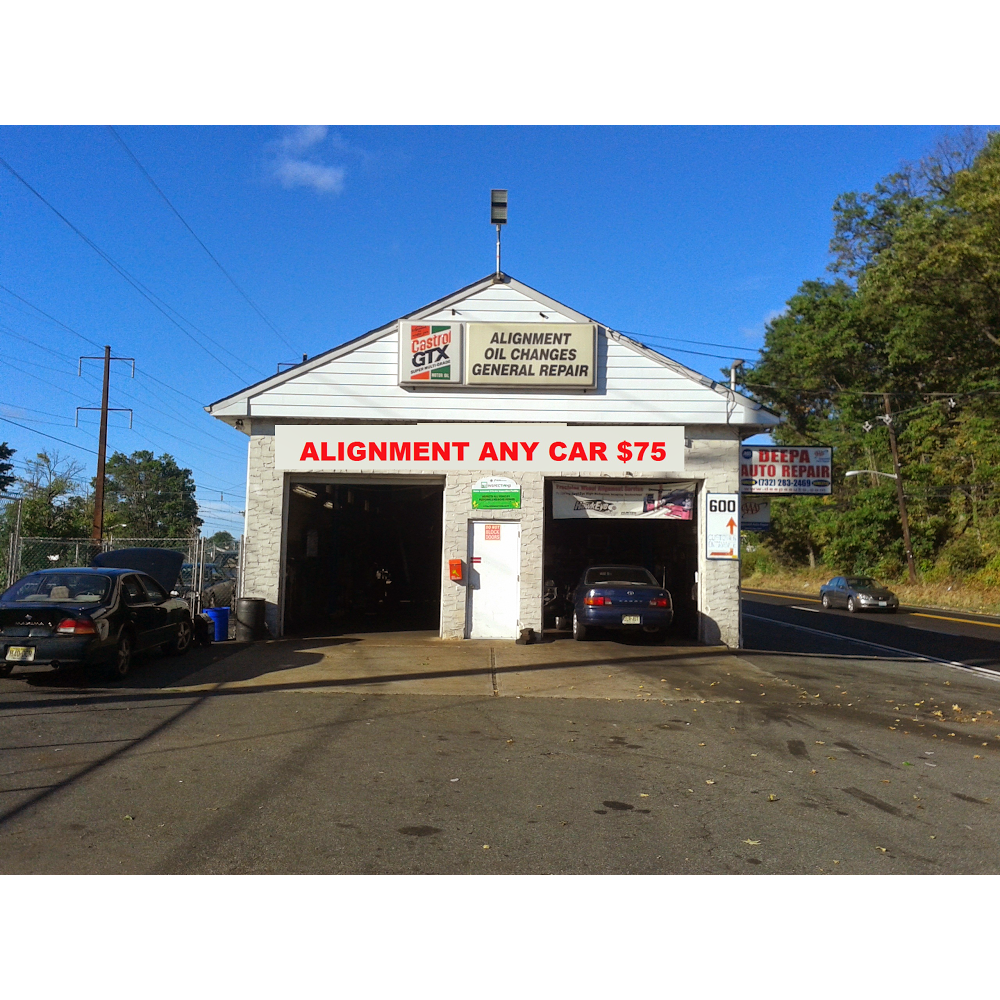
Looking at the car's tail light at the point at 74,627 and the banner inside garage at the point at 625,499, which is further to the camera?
the banner inside garage at the point at 625,499

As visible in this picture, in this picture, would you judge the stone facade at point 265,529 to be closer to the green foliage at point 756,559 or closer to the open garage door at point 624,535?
the open garage door at point 624,535

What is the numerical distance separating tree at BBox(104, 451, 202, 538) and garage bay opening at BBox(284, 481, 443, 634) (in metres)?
43.7

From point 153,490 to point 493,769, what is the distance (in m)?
83.1

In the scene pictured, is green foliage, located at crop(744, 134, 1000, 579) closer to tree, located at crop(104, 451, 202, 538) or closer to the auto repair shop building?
the auto repair shop building

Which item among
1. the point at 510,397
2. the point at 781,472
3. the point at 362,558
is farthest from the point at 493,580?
the point at 362,558

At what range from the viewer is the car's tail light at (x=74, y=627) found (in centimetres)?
1042

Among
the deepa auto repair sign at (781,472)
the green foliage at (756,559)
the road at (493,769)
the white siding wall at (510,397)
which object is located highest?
the white siding wall at (510,397)

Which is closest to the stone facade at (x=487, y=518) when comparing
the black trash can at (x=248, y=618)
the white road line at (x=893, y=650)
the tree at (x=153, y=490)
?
the black trash can at (x=248, y=618)

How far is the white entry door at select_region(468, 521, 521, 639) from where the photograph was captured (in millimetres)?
16328

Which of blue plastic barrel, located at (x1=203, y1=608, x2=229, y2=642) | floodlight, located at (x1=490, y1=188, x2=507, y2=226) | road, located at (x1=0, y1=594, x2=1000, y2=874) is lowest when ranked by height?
road, located at (x1=0, y1=594, x2=1000, y2=874)

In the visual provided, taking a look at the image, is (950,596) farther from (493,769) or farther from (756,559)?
(493,769)

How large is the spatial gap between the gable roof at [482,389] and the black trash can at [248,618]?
347cm

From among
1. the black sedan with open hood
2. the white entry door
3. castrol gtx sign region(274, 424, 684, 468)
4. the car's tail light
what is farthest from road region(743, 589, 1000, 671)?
the car's tail light

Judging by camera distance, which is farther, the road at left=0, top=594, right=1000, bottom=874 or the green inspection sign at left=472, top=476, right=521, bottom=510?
the green inspection sign at left=472, top=476, right=521, bottom=510
